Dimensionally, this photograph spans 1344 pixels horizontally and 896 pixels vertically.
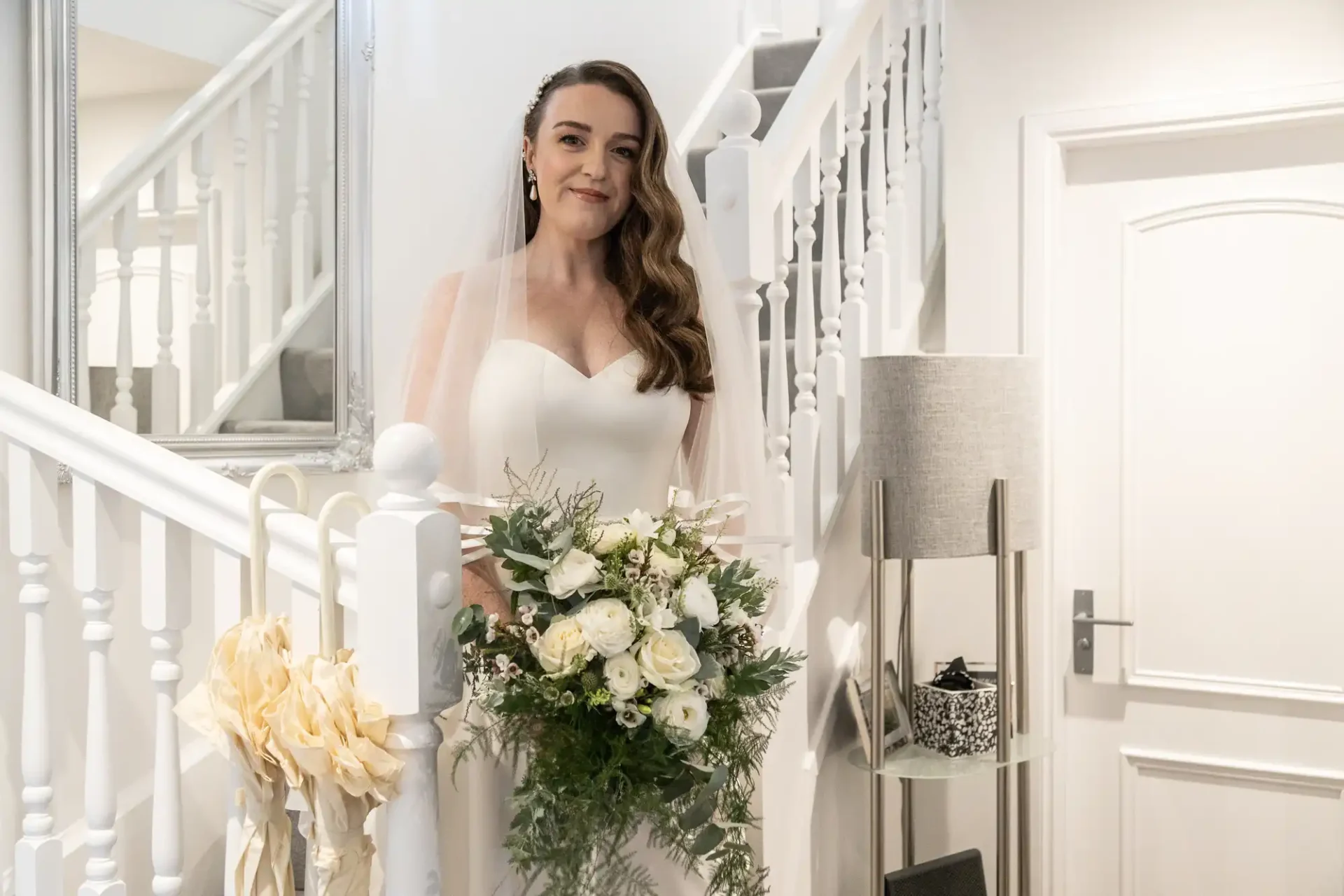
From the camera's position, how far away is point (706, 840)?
1246mm

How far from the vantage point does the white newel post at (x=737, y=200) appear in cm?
195

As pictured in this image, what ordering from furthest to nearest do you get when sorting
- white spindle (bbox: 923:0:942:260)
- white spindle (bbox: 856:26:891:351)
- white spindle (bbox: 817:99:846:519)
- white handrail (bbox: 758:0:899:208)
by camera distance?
white spindle (bbox: 923:0:942:260)
white spindle (bbox: 856:26:891:351)
white spindle (bbox: 817:99:846:519)
white handrail (bbox: 758:0:899:208)

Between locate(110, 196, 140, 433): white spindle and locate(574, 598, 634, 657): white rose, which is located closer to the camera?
locate(574, 598, 634, 657): white rose

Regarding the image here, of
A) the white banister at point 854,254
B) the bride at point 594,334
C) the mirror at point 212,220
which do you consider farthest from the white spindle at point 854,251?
the mirror at point 212,220

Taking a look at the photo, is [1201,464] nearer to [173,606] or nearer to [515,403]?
[515,403]

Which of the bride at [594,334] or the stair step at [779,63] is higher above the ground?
the stair step at [779,63]

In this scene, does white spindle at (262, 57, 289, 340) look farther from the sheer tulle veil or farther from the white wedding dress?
the white wedding dress

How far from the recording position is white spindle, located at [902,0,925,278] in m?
2.81

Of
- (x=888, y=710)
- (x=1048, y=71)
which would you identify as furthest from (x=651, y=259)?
(x=1048, y=71)

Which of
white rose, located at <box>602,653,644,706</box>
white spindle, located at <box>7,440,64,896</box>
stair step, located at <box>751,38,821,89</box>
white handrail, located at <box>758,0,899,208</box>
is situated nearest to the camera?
white rose, located at <box>602,653,644,706</box>

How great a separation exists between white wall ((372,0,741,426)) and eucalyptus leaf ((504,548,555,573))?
1.19 metres

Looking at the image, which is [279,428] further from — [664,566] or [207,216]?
[664,566]

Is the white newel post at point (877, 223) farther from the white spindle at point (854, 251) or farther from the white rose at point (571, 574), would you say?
the white rose at point (571, 574)

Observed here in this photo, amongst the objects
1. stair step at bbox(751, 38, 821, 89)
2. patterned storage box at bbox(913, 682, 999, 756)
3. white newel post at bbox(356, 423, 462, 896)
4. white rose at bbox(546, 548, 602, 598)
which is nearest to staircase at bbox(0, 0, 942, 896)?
white newel post at bbox(356, 423, 462, 896)
